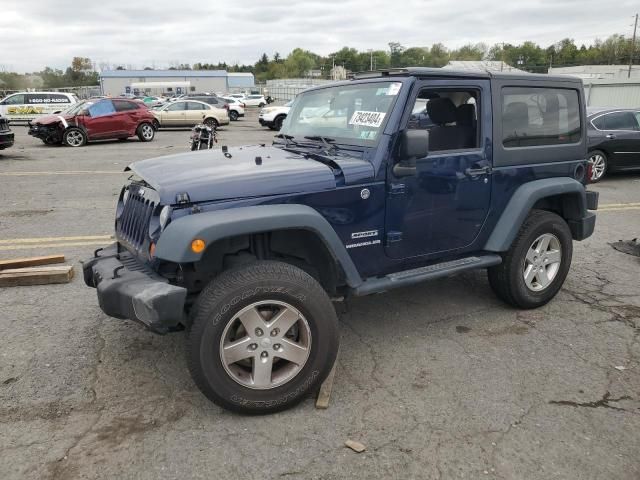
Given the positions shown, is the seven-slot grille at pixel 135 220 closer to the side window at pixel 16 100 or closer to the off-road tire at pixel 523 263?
the off-road tire at pixel 523 263

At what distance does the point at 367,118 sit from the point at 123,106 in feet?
57.3

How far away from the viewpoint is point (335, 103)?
162 inches

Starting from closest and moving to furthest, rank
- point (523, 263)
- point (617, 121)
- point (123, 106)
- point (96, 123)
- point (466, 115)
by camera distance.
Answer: point (466, 115), point (523, 263), point (617, 121), point (96, 123), point (123, 106)

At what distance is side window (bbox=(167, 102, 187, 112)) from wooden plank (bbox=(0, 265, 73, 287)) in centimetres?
2159

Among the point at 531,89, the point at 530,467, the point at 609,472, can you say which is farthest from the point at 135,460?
the point at 531,89

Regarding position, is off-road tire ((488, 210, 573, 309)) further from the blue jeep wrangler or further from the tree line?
the tree line

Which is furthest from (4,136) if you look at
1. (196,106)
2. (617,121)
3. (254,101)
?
(254,101)

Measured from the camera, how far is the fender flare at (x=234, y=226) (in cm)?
276

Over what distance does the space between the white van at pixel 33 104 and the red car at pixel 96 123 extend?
7344 mm

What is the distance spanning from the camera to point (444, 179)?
3740 mm

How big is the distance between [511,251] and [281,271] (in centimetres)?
218

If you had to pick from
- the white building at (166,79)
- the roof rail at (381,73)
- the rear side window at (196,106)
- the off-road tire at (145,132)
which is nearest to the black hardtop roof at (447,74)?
the roof rail at (381,73)

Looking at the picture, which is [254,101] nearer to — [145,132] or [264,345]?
[145,132]

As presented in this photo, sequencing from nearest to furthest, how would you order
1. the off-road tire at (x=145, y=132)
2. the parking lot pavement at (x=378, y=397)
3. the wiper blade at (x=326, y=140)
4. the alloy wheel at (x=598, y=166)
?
the parking lot pavement at (x=378, y=397) < the wiper blade at (x=326, y=140) < the alloy wheel at (x=598, y=166) < the off-road tire at (x=145, y=132)
